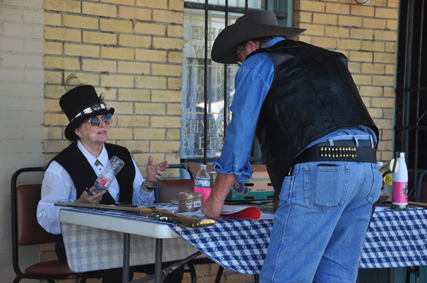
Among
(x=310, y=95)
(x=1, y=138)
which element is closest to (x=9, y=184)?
(x=1, y=138)

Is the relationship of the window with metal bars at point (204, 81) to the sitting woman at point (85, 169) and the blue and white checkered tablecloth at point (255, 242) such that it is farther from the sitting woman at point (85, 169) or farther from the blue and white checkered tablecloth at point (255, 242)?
the blue and white checkered tablecloth at point (255, 242)

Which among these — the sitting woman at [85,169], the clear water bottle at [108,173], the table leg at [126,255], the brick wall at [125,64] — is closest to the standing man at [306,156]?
the table leg at [126,255]

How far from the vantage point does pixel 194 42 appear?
4488mm

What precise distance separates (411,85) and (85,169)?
3.36 meters

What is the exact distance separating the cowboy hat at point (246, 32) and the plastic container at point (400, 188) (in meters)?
1.02

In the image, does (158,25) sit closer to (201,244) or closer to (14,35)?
(14,35)

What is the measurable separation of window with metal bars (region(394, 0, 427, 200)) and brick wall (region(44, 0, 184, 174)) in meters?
2.22

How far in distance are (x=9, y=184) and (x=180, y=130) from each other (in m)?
1.36

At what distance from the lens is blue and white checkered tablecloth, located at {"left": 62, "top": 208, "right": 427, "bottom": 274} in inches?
86.5

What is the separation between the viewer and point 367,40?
4887 millimetres

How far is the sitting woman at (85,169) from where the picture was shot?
309 cm

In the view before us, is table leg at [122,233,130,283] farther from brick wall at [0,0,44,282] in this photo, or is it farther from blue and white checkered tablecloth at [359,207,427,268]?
brick wall at [0,0,44,282]

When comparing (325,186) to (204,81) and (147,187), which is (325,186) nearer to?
(147,187)

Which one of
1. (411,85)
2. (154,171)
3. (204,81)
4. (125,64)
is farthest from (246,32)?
(411,85)
